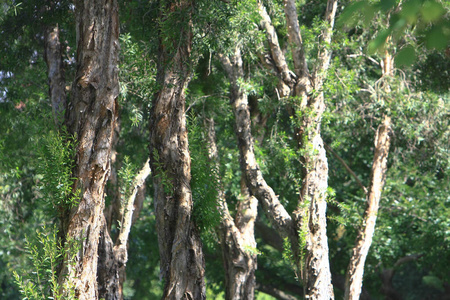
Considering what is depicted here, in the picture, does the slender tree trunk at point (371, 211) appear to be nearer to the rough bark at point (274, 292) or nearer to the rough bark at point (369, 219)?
the rough bark at point (369, 219)

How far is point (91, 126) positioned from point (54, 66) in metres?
4.05

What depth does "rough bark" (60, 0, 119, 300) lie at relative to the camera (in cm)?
459

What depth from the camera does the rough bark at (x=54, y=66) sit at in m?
8.33

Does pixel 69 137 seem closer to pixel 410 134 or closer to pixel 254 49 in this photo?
pixel 254 49

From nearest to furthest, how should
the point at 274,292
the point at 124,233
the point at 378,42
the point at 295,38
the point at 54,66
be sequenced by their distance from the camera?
1. the point at 378,42
2. the point at 54,66
3. the point at 295,38
4. the point at 124,233
5. the point at 274,292

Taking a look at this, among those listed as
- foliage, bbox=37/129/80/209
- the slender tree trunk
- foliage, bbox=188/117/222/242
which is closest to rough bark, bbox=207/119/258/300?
the slender tree trunk

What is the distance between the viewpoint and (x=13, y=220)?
39.0 feet

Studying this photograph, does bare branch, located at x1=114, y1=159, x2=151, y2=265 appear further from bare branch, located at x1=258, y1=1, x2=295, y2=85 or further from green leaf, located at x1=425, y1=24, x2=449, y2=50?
green leaf, located at x1=425, y1=24, x2=449, y2=50

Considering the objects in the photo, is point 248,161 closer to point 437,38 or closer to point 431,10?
point 437,38

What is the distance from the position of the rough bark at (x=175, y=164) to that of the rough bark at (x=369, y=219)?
17.6 ft

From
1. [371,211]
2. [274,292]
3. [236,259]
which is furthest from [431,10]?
[274,292]

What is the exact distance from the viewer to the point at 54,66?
27.8 feet

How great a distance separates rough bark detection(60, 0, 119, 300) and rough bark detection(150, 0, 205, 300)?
1038 millimetres

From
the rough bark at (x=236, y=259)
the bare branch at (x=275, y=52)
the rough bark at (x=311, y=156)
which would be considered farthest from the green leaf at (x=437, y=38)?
the rough bark at (x=236, y=259)
